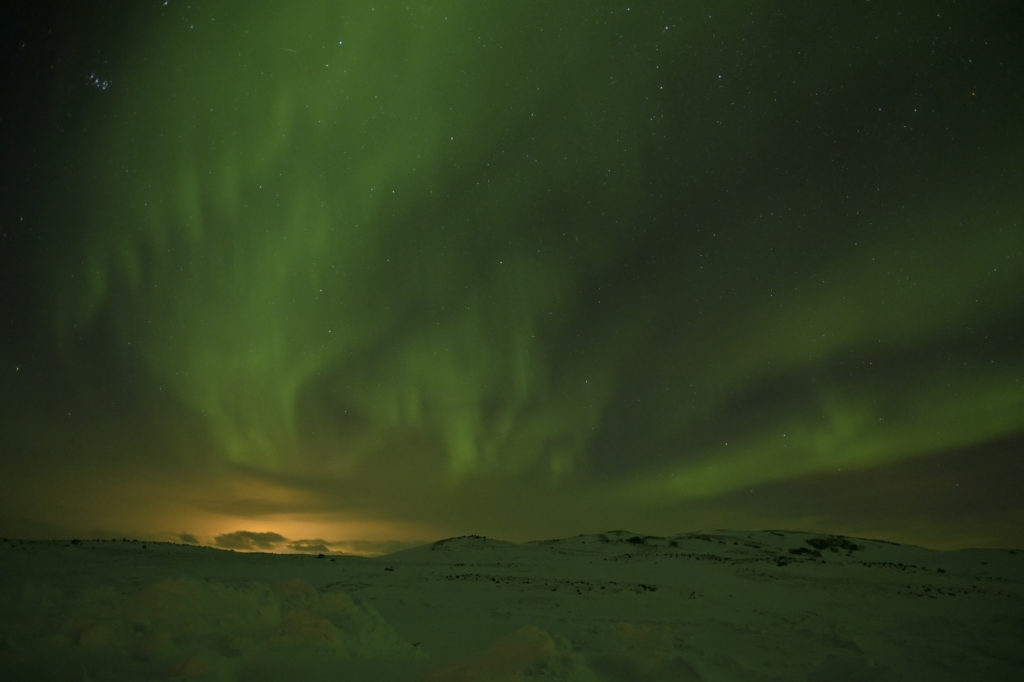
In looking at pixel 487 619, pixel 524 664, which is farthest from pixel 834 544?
pixel 524 664

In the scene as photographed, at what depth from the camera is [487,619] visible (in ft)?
40.4

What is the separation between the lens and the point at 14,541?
76.8 feet

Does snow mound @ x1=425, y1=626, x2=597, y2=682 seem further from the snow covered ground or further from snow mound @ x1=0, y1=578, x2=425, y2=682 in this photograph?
snow mound @ x1=0, y1=578, x2=425, y2=682

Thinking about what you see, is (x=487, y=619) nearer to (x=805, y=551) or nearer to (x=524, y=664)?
(x=524, y=664)

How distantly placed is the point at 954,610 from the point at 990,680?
8432 mm

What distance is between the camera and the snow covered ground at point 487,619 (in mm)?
7109

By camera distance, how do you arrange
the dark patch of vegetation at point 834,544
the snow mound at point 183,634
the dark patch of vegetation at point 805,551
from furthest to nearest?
the dark patch of vegetation at point 834,544
the dark patch of vegetation at point 805,551
the snow mound at point 183,634

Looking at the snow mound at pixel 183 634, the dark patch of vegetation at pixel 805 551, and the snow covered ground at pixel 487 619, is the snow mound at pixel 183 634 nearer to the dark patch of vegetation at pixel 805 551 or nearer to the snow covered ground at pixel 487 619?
the snow covered ground at pixel 487 619

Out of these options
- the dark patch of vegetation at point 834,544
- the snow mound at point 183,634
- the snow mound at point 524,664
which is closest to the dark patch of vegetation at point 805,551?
the dark patch of vegetation at point 834,544

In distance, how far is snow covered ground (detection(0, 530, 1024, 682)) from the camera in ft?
23.3

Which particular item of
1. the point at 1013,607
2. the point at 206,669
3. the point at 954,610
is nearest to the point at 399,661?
the point at 206,669

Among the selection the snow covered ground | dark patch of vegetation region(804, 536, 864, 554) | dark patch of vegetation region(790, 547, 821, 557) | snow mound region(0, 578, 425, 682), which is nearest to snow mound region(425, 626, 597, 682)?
the snow covered ground

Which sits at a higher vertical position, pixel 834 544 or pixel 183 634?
pixel 834 544

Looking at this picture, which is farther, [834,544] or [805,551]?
[834,544]
